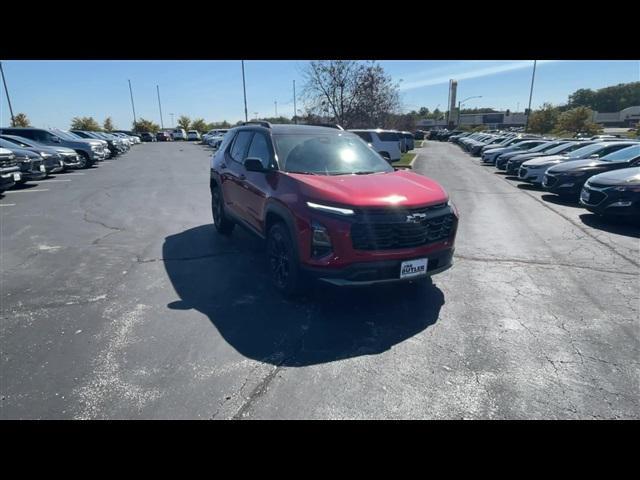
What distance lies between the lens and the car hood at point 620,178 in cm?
711

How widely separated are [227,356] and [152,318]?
1.13 m

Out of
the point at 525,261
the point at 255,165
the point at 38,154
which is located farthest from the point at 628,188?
the point at 38,154

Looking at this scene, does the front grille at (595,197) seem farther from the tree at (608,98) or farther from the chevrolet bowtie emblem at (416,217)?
the tree at (608,98)

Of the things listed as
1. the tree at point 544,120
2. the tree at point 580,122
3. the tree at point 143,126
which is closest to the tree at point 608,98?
the tree at point 544,120

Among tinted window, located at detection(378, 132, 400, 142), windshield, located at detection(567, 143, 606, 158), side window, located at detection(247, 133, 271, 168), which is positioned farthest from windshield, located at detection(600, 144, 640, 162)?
tinted window, located at detection(378, 132, 400, 142)

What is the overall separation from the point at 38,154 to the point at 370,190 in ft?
45.0

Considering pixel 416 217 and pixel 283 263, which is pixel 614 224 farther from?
pixel 283 263

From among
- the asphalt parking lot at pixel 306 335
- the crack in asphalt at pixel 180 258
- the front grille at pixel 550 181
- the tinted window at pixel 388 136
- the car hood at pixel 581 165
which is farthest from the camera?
the tinted window at pixel 388 136

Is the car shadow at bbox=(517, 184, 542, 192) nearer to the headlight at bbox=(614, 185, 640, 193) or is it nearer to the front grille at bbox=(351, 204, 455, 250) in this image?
the headlight at bbox=(614, 185, 640, 193)

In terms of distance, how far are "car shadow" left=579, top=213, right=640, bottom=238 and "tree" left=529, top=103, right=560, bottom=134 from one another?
5006cm

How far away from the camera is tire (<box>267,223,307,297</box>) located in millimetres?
3775

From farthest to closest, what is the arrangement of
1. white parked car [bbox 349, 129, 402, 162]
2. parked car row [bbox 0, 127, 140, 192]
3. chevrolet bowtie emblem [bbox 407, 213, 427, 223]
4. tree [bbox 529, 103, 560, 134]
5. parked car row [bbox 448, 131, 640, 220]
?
tree [bbox 529, 103, 560, 134]
white parked car [bbox 349, 129, 402, 162]
parked car row [bbox 0, 127, 140, 192]
parked car row [bbox 448, 131, 640, 220]
chevrolet bowtie emblem [bbox 407, 213, 427, 223]

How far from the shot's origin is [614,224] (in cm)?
759

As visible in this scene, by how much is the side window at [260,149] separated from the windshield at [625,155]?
30.8 ft
